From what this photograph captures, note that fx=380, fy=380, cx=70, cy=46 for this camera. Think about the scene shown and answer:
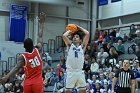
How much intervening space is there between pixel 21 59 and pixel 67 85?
248cm

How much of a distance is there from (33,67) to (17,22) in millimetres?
18882

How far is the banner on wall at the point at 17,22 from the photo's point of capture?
26.7 m

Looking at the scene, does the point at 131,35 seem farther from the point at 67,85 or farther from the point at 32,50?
the point at 32,50

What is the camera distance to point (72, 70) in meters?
10.1

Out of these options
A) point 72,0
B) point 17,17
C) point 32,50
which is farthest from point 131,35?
point 32,50

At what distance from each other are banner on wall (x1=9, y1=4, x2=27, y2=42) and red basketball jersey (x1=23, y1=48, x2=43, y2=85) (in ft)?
60.6

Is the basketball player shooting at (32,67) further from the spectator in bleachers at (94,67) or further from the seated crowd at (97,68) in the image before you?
the spectator in bleachers at (94,67)

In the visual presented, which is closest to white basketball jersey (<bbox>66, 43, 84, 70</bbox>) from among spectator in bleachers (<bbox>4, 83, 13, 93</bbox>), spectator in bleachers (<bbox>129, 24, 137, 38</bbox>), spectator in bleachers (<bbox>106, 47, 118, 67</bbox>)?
spectator in bleachers (<bbox>106, 47, 118, 67</bbox>)

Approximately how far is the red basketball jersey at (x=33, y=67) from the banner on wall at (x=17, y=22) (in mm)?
18478

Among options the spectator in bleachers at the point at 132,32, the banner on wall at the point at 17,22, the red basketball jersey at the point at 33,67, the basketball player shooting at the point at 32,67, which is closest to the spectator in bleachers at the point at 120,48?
the spectator in bleachers at the point at 132,32

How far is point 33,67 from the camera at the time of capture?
27.4 feet

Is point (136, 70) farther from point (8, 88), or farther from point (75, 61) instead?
point (8, 88)

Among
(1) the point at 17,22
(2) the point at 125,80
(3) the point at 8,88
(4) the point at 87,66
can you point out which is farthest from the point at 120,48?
(2) the point at 125,80

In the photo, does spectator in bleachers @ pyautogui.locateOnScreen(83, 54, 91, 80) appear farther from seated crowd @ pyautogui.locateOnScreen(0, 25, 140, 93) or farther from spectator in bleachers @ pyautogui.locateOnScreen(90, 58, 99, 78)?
spectator in bleachers @ pyautogui.locateOnScreen(90, 58, 99, 78)
